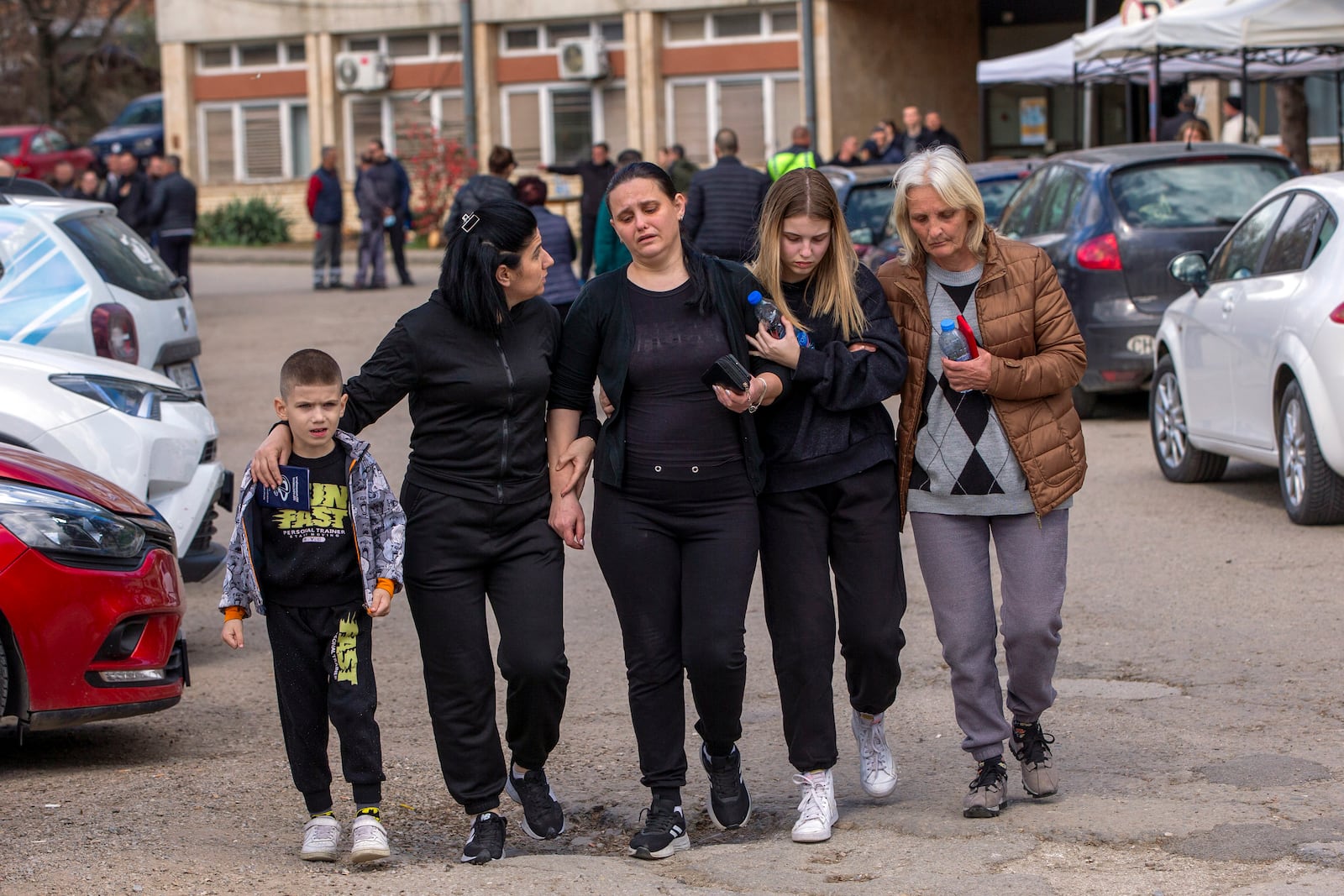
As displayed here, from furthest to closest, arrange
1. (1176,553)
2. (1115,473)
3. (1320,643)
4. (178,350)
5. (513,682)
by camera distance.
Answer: (1115,473)
(178,350)
(1176,553)
(1320,643)
(513,682)

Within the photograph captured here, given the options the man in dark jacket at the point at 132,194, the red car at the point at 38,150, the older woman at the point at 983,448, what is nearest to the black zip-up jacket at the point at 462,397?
the older woman at the point at 983,448

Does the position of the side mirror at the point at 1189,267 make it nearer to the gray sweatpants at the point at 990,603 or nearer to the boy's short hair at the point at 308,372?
the gray sweatpants at the point at 990,603

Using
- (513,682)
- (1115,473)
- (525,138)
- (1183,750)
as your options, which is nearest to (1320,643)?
(1183,750)

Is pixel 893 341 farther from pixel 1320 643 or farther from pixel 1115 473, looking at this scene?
pixel 1115 473

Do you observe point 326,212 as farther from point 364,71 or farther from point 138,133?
point 138,133

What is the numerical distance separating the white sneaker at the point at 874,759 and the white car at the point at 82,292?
17.6 ft

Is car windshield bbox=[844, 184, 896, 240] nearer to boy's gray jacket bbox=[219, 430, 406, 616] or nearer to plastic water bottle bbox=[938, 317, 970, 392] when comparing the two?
plastic water bottle bbox=[938, 317, 970, 392]

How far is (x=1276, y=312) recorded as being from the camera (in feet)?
29.6

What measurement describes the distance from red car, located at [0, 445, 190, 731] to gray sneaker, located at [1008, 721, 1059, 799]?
273 centimetres

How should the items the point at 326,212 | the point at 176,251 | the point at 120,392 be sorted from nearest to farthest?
the point at 120,392 < the point at 176,251 < the point at 326,212

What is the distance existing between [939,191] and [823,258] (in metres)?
0.35

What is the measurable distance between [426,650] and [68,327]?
5145 millimetres

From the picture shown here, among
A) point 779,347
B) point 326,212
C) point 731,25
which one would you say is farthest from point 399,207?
point 779,347

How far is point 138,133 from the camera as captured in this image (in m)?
39.2
